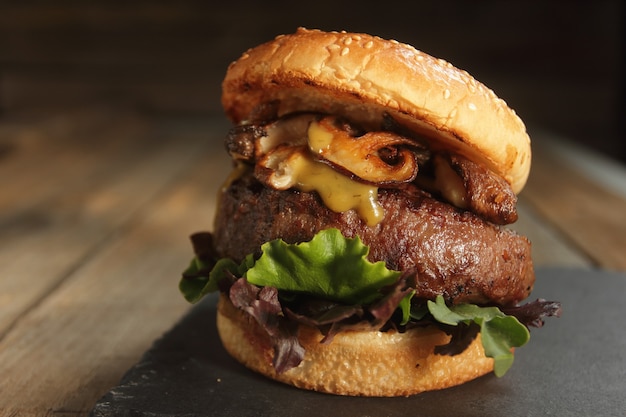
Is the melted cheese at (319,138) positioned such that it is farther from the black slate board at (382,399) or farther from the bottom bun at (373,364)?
the black slate board at (382,399)

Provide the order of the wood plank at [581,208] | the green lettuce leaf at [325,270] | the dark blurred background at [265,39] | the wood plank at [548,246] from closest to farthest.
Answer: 1. the green lettuce leaf at [325,270]
2. the wood plank at [548,246]
3. the wood plank at [581,208]
4. the dark blurred background at [265,39]

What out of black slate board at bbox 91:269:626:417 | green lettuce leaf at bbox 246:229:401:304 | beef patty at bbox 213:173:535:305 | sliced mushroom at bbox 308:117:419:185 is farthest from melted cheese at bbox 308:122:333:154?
black slate board at bbox 91:269:626:417

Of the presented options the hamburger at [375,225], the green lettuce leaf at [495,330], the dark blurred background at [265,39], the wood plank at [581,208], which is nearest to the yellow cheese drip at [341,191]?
the hamburger at [375,225]

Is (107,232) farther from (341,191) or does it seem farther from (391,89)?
(391,89)

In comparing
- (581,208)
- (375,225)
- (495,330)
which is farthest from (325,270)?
(581,208)

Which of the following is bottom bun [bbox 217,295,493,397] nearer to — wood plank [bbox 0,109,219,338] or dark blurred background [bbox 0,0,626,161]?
wood plank [bbox 0,109,219,338]

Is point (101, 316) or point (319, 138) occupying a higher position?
point (319, 138)
